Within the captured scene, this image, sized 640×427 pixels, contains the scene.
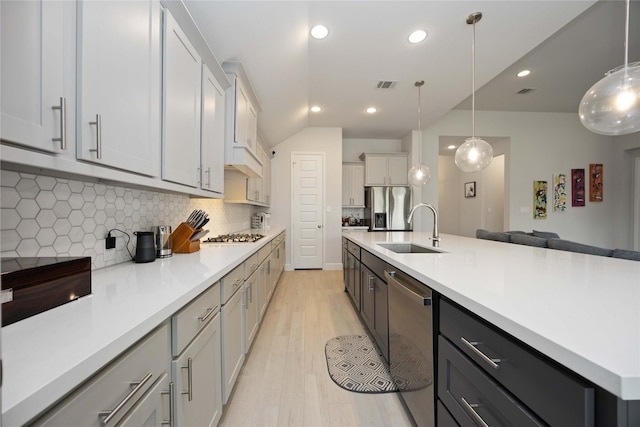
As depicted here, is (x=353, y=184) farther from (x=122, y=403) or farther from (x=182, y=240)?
(x=122, y=403)

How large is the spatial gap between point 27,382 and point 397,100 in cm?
449

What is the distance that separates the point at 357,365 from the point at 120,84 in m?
2.17

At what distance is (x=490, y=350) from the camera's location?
2.58 ft

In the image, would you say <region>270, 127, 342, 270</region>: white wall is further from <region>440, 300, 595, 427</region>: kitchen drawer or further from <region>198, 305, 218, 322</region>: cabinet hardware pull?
<region>440, 300, 595, 427</region>: kitchen drawer

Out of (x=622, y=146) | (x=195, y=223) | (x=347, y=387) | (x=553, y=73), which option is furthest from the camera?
(x=622, y=146)

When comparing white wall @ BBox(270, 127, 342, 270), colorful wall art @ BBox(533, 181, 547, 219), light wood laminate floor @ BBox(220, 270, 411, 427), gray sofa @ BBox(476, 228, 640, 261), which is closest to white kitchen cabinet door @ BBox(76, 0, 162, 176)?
light wood laminate floor @ BBox(220, 270, 411, 427)

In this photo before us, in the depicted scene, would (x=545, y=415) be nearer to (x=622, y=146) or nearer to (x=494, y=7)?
(x=494, y=7)

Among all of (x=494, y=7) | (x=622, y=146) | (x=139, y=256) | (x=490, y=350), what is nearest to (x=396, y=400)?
(x=490, y=350)

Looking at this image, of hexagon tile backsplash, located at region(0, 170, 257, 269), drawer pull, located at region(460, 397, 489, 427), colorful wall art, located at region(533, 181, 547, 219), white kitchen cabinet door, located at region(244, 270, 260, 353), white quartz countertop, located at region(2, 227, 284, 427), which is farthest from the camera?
colorful wall art, located at region(533, 181, 547, 219)

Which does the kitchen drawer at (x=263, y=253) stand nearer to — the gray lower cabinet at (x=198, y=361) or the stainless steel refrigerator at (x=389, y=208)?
the gray lower cabinet at (x=198, y=361)

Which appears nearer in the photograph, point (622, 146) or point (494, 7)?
point (494, 7)

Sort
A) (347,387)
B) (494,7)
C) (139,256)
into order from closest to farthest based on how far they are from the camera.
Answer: (139,256) < (347,387) < (494,7)

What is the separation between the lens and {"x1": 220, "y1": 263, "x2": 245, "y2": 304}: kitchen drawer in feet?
4.50

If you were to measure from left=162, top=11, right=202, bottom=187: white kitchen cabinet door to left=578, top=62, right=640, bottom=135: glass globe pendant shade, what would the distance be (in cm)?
247
